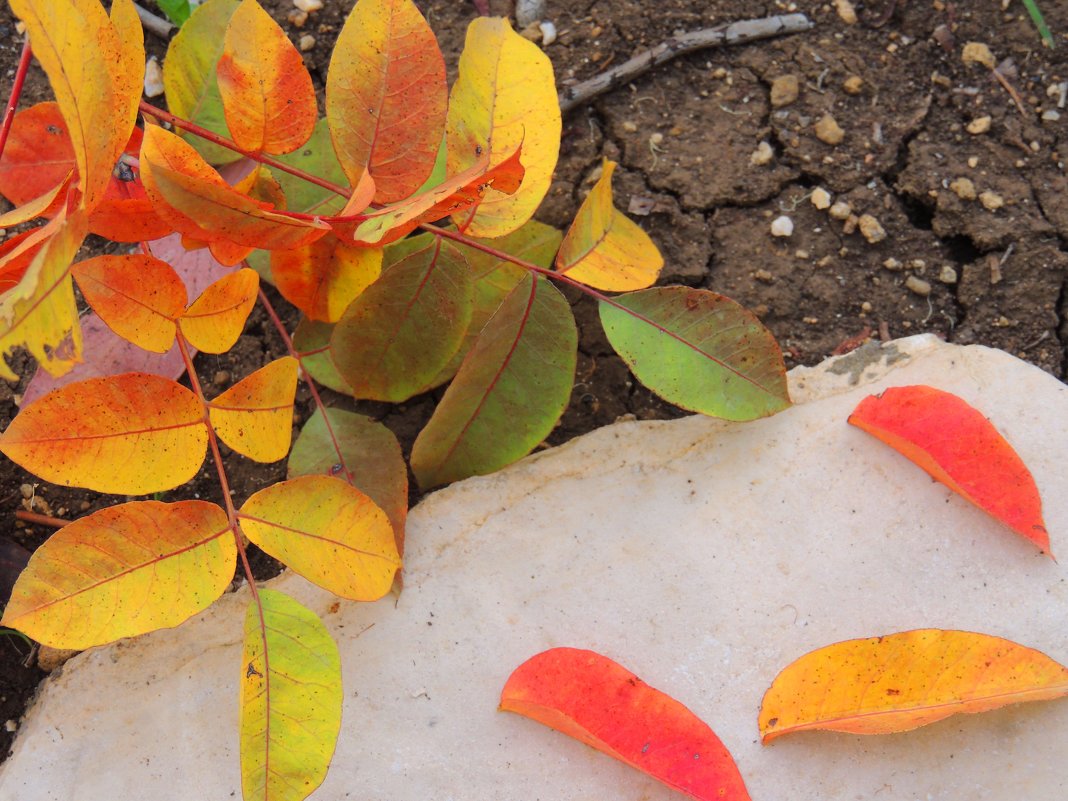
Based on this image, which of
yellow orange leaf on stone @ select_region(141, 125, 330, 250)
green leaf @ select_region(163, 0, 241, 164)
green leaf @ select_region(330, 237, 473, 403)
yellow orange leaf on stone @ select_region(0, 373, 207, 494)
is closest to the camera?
yellow orange leaf on stone @ select_region(141, 125, 330, 250)

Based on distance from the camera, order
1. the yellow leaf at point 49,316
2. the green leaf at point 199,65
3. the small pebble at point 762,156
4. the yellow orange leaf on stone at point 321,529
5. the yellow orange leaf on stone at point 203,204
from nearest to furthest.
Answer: the yellow leaf at point 49,316, the yellow orange leaf on stone at point 203,204, the yellow orange leaf on stone at point 321,529, the green leaf at point 199,65, the small pebble at point 762,156

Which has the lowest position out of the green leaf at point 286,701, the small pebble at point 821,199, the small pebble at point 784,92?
the green leaf at point 286,701

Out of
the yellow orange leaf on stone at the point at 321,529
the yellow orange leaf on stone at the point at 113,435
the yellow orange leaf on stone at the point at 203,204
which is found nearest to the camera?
the yellow orange leaf on stone at the point at 203,204

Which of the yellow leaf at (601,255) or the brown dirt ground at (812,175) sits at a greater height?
the yellow leaf at (601,255)

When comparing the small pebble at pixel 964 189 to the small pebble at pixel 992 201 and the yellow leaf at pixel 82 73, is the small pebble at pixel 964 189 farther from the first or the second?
the yellow leaf at pixel 82 73

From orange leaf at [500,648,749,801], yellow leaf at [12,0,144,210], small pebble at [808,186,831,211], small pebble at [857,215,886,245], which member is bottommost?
orange leaf at [500,648,749,801]

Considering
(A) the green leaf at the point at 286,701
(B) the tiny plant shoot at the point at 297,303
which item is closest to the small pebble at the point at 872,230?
(B) the tiny plant shoot at the point at 297,303

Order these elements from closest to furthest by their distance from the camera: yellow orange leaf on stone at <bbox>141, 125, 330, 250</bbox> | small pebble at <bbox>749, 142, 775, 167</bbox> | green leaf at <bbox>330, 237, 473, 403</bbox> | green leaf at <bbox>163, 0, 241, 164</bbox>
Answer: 1. yellow orange leaf on stone at <bbox>141, 125, 330, 250</bbox>
2. green leaf at <bbox>330, 237, 473, 403</bbox>
3. green leaf at <bbox>163, 0, 241, 164</bbox>
4. small pebble at <bbox>749, 142, 775, 167</bbox>

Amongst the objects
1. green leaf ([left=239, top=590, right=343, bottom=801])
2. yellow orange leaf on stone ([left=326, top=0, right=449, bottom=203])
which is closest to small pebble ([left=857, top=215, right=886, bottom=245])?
yellow orange leaf on stone ([left=326, top=0, right=449, bottom=203])

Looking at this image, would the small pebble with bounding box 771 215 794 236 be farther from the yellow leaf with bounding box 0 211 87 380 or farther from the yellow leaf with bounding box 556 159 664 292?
the yellow leaf with bounding box 0 211 87 380
